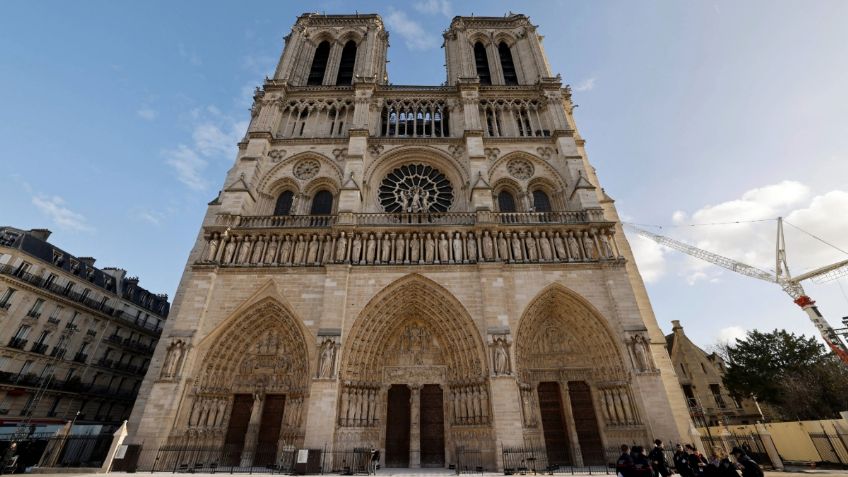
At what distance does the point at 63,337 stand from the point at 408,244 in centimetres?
1815

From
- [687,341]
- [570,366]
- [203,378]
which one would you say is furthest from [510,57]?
[203,378]

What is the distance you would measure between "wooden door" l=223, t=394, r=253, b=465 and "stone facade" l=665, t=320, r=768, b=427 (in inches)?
818

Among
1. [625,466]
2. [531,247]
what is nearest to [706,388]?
[531,247]

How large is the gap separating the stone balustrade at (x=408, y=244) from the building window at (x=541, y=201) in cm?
235

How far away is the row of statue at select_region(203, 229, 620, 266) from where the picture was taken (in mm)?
12641

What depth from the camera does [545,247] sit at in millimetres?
12945

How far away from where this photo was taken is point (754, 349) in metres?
17.7

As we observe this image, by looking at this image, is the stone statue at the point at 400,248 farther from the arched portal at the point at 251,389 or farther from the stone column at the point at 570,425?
the stone column at the point at 570,425

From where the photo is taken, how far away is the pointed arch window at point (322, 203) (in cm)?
1556

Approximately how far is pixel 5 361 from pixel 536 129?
25518 mm

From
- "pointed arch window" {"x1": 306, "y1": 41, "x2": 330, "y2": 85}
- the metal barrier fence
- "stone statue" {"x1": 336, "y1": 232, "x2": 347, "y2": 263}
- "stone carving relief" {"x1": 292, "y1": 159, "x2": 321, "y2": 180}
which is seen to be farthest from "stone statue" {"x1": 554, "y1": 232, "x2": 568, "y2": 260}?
"pointed arch window" {"x1": 306, "y1": 41, "x2": 330, "y2": 85}

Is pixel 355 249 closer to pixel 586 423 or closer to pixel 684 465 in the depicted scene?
pixel 586 423

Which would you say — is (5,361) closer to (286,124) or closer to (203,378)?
(203,378)

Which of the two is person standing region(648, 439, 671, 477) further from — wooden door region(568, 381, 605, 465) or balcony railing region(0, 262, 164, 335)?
balcony railing region(0, 262, 164, 335)
